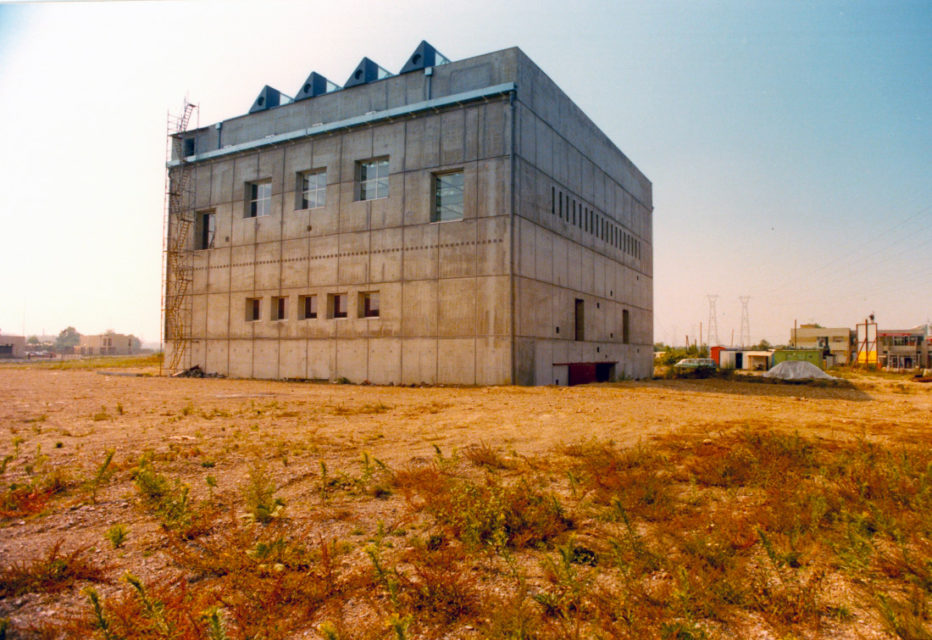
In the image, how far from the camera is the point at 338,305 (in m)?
26.4

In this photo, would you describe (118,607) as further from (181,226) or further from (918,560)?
(181,226)

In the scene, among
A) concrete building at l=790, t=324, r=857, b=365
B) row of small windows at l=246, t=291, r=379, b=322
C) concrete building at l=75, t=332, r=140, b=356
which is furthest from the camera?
concrete building at l=75, t=332, r=140, b=356

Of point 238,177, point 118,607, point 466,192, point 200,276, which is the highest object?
point 238,177

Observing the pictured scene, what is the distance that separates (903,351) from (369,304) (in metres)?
56.6

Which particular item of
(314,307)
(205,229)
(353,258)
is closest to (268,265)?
(314,307)

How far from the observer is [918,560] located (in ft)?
13.6

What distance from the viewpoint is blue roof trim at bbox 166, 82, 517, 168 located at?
75.4ft

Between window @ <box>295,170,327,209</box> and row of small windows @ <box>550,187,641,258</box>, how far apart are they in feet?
36.8

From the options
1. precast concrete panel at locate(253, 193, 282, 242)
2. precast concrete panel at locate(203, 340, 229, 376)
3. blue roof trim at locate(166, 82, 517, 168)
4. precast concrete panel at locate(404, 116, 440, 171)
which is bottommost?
precast concrete panel at locate(203, 340, 229, 376)

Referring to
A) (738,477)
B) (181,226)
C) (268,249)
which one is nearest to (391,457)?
(738,477)

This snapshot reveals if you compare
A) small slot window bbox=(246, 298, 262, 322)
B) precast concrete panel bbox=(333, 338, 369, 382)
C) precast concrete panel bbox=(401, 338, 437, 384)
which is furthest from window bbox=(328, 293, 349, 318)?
small slot window bbox=(246, 298, 262, 322)

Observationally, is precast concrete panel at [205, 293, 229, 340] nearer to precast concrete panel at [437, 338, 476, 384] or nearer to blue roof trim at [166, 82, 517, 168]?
blue roof trim at [166, 82, 517, 168]

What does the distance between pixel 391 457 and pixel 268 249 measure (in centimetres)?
2299

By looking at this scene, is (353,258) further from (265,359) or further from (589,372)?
(589,372)
